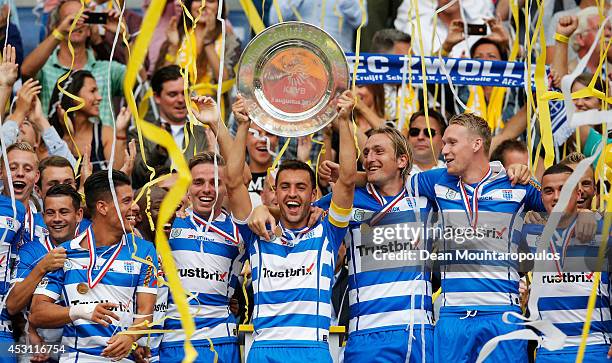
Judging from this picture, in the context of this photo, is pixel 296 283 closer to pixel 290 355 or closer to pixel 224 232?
pixel 290 355

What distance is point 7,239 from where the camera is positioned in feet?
22.8

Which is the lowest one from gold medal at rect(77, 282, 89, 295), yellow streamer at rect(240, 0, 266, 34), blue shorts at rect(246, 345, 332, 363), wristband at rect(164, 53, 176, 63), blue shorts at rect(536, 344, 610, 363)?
blue shorts at rect(536, 344, 610, 363)

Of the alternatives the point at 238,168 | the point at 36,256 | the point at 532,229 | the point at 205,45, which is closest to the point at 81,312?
the point at 36,256

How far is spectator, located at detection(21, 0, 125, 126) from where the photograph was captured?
9047 mm

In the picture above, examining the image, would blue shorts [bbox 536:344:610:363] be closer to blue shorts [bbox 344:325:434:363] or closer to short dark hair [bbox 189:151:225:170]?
blue shorts [bbox 344:325:434:363]

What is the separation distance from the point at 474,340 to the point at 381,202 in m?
1.02

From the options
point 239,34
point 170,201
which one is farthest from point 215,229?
point 239,34

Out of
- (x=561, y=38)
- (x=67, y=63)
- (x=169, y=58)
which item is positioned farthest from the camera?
(x=169, y=58)

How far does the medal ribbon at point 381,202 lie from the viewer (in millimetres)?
6711

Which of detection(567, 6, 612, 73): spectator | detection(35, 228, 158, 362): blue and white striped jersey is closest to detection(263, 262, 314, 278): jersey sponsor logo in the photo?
detection(35, 228, 158, 362): blue and white striped jersey

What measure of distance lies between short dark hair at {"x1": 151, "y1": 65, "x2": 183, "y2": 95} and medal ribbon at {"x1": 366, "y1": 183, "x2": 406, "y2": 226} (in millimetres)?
2649

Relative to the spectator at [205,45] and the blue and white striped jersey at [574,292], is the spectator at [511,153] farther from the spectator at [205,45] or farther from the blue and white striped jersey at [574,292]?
the spectator at [205,45]

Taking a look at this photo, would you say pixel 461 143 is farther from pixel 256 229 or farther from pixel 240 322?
pixel 240 322

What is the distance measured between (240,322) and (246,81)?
1837mm
